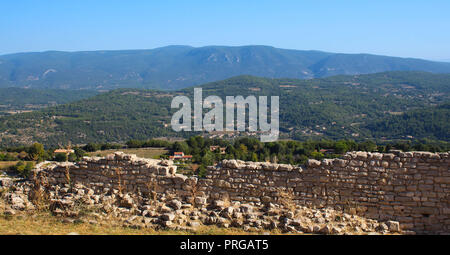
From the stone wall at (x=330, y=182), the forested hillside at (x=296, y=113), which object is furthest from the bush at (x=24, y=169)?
the forested hillside at (x=296, y=113)

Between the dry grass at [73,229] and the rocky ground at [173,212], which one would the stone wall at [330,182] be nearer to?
the rocky ground at [173,212]

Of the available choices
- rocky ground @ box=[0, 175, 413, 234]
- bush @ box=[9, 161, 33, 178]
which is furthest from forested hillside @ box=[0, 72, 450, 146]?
rocky ground @ box=[0, 175, 413, 234]

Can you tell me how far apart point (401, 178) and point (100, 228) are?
605 cm

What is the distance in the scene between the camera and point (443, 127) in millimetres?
56500

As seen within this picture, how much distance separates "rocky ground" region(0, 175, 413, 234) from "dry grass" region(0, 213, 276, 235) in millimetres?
140

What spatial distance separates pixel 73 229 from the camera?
700 centimetres

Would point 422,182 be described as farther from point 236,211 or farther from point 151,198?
point 151,198

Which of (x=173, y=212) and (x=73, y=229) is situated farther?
(x=173, y=212)

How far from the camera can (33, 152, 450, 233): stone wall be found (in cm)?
714

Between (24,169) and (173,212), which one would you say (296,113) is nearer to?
(24,169)

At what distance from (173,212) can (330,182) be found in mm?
3326

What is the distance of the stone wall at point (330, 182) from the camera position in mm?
7137

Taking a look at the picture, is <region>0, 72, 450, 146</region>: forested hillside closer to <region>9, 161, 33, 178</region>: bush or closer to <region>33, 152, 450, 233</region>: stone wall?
<region>9, 161, 33, 178</region>: bush

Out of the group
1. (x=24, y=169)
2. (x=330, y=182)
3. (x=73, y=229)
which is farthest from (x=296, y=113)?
(x=73, y=229)
